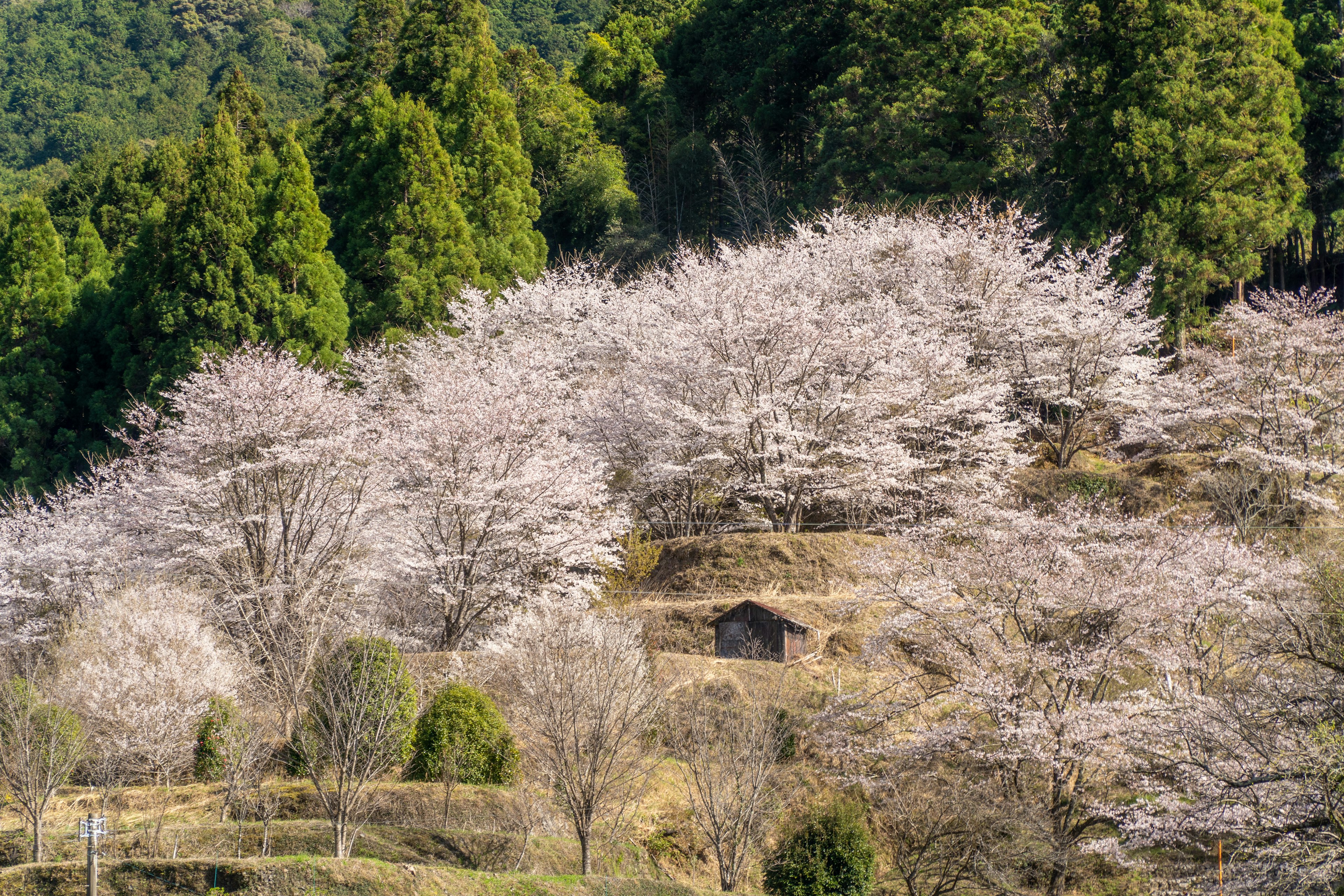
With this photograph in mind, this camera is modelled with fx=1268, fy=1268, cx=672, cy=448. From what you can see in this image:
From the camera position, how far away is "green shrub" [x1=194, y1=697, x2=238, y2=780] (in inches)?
595

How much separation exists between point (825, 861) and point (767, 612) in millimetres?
4838

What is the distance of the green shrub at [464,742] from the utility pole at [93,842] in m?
4.93

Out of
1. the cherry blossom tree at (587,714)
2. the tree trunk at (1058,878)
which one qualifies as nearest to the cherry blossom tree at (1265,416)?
the tree trunk at (1058,878)

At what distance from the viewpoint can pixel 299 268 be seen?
2859 centimetres

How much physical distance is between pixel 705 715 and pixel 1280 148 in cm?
2010

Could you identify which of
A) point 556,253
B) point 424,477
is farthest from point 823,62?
point 424,477

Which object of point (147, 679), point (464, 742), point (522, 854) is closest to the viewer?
point (522, 854)

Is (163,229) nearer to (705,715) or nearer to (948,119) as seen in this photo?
(948,119)

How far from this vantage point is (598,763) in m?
12.7

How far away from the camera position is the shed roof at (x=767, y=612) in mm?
17641

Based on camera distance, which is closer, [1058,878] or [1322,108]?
[1058,878]

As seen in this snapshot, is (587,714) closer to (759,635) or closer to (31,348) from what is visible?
(759,635)

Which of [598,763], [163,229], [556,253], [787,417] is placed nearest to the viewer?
[598,763]

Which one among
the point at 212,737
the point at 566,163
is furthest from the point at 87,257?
the point at 212,737
